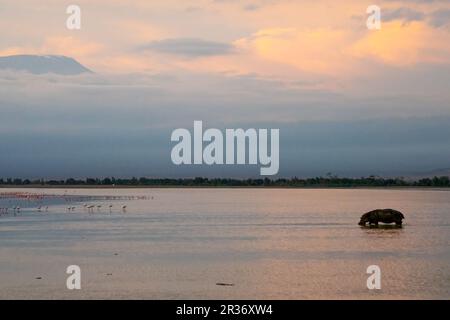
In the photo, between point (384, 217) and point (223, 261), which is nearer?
point (223, 261)

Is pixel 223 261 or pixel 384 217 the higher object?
pixel 384 217

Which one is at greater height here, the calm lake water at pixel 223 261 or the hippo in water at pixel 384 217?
the hippo in water at pixel 384 217

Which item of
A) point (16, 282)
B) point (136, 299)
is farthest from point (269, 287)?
point (16, 282)

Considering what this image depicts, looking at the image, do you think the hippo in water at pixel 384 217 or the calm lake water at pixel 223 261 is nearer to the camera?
the calm lake water at pixel 223 261

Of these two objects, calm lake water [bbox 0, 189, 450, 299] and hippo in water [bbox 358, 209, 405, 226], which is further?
hippo in water [bbox 358, 209, 405, 226]

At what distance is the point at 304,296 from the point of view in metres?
27.7

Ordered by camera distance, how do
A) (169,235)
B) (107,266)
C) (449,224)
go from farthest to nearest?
(449,224) → (169,235) → (107,266)

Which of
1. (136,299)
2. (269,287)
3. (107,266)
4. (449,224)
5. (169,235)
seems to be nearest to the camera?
(136,299)

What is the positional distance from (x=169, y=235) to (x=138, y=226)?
1099cm

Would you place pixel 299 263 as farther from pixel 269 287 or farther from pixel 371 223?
pixel 371 223

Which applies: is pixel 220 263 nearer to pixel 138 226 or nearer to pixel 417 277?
pixel 417 277

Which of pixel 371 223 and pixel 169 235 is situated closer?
pixel 169 235

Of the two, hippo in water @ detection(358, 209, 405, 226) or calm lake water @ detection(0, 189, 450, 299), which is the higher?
hippo in water @ detection(358, 209, 405, 226)

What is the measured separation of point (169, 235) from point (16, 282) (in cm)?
2523
